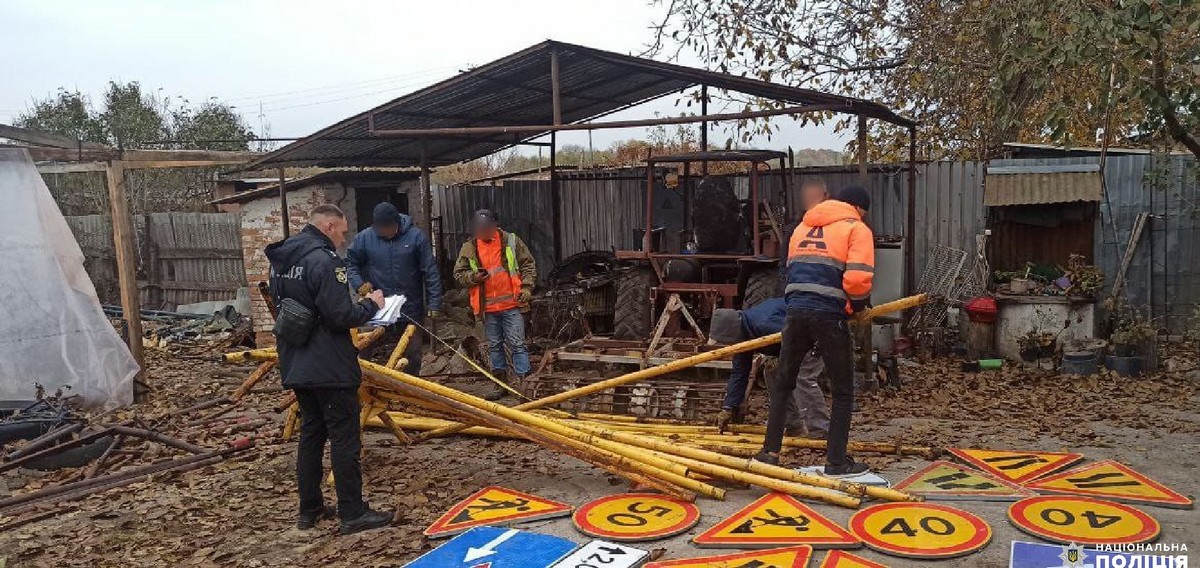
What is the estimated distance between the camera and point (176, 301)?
14961 millimetres

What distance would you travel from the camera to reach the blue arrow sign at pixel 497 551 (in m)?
4.27

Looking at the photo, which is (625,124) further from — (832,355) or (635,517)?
(635,517)

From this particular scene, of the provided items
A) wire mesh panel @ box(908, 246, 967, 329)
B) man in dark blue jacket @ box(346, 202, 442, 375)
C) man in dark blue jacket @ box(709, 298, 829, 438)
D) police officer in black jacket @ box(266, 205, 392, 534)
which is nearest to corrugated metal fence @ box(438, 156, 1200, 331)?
wire mesh panel @ box(908, 246, 967, 329)

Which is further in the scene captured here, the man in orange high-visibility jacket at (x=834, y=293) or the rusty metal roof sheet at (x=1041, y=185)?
the rusty metal roof sheet at (x=1041, y=185)

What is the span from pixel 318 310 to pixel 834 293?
3119mm

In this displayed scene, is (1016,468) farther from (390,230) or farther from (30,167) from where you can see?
(30,167)

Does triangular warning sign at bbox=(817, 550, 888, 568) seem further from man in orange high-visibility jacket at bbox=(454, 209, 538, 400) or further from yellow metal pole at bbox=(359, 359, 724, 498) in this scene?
man in orange high-visibility jacket at bbox=(454, 209, 538, 400)

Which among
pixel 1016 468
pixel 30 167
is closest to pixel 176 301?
pixel 30 167

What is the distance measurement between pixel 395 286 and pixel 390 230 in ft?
1.66

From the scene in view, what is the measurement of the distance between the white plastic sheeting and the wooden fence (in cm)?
636

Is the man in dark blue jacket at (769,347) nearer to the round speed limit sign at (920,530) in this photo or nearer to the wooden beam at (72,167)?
the round speed limit sign at (920,530)

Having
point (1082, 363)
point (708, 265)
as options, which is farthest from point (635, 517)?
point (1082, 363)

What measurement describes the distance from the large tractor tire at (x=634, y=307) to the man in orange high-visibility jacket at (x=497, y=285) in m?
1.21

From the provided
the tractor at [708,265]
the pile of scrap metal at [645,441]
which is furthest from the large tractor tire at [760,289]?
the pile of scrap metal at [645,441]
